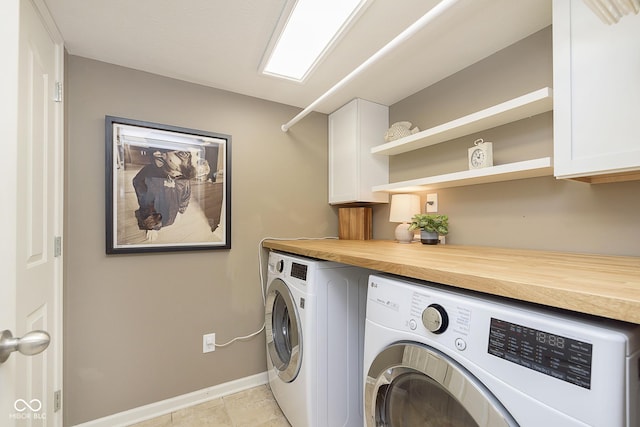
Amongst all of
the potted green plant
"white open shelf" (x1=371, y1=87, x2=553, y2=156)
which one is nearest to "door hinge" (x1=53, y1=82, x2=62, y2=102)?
"white open shelf" (x1=371, y1=87, x2=553, y2=156)

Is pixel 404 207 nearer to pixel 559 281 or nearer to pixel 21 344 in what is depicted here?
pixel 559 281

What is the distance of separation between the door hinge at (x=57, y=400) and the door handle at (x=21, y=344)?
134 cm

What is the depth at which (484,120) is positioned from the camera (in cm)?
147

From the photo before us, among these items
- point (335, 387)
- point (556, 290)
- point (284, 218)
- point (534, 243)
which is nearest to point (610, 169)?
point (534, 243)

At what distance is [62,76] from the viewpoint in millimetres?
1473

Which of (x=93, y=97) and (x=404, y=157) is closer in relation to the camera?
(x=93, y=97)

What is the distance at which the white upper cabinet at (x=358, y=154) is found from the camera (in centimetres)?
217

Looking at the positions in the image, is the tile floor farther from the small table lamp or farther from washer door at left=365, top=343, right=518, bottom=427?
the small table lamp

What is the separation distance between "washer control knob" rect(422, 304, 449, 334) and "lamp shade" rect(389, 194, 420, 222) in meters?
1.18

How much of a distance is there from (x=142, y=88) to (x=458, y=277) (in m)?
2.06

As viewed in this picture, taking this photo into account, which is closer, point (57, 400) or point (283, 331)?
point (57, 400)

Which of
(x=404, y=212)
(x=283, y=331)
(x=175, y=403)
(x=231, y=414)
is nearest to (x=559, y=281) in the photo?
(x=404, y=212)

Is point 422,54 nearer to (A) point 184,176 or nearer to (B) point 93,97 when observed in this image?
(A) point 184,176

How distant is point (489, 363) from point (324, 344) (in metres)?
0.91
